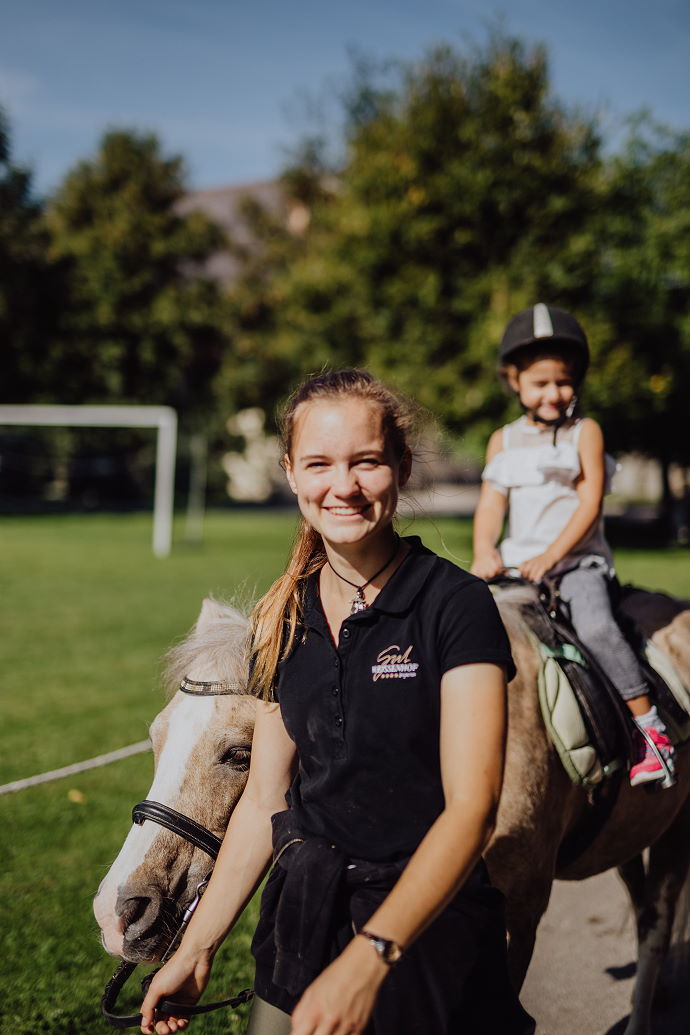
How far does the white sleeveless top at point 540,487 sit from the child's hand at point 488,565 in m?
0.10

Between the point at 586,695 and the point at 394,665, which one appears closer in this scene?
the point at 394,665

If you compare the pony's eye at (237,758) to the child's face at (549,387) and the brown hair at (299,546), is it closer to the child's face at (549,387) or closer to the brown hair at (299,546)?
the brown hair at (299,546)

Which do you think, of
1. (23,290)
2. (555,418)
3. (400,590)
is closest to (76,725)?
(555,418)

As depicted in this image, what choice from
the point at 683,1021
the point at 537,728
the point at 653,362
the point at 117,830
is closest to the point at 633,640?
the point at 537,728

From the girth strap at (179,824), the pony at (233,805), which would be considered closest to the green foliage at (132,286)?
the pony at (233,805)

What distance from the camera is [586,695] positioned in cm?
270

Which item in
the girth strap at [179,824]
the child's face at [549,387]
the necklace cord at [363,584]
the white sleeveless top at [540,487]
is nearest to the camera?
the necklace cord at [363,584]

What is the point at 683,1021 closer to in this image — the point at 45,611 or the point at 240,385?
the point at 45,611

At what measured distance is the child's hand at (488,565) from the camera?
322 centimetres

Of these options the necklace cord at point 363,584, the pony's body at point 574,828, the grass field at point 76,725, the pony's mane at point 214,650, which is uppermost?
the necklace cord at point 363,584

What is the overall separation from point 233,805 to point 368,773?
58cm

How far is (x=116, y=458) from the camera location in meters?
40.1

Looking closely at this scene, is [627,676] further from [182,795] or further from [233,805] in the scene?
[182,795]

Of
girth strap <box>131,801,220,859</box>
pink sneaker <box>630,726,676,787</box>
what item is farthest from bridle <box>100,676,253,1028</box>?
pink sneaker <box>630,726,676,787</box>
